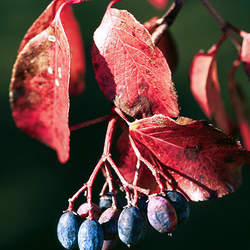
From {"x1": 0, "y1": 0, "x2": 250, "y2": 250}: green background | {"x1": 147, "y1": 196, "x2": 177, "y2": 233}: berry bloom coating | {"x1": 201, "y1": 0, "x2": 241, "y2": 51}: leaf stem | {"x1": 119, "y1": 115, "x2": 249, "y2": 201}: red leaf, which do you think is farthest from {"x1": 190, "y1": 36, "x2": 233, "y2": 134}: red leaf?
{"x1": 0, "y1": 0, "x2": 250, "y2": 250}: green background

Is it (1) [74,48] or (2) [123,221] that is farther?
(1) [74,48]

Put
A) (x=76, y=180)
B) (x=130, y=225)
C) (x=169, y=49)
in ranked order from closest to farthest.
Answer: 1. (x=130, y=225)
2. (x=169, y=49)
3. (x=76, y=180)

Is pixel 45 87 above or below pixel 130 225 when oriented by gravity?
above

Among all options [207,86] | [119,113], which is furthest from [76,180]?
[119,113]

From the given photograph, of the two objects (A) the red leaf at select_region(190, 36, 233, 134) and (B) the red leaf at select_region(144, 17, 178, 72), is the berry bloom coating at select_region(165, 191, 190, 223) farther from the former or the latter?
(B) the red leaf at select_region(144, 17, 178, 72)

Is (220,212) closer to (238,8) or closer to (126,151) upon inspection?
(238,8)

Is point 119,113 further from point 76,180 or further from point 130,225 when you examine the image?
point 76,180

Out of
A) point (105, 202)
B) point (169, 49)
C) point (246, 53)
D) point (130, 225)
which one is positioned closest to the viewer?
point (130, 225)

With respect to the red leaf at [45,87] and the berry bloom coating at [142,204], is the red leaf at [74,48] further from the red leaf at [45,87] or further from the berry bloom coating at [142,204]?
the berry bloom coating at [142,204]
